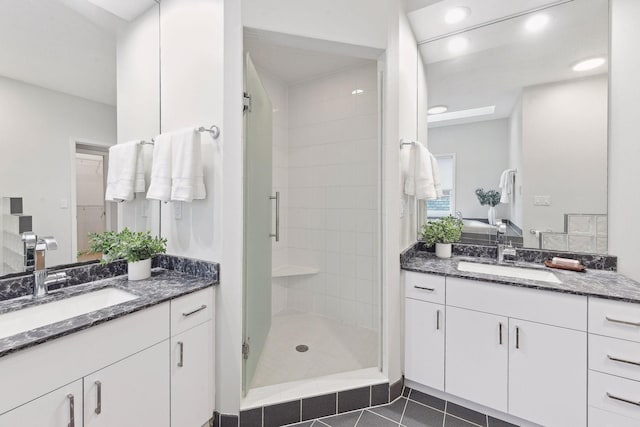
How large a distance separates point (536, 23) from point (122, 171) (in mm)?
2835

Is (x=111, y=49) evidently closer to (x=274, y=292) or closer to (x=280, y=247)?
(x=280, y=247)

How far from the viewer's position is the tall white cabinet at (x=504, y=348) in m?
1.41

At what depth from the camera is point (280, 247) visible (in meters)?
3.11

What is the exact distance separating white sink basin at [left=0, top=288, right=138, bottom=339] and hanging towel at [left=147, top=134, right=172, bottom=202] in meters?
0.52

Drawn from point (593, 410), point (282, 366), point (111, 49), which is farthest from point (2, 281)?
point (593, 410)

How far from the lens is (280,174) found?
311 cm

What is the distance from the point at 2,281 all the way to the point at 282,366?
1.64m

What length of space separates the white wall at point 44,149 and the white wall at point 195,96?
17.1 inches

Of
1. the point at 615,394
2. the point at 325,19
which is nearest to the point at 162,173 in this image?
the point at 325,19

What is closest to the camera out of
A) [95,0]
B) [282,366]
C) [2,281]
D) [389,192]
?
[2,281]

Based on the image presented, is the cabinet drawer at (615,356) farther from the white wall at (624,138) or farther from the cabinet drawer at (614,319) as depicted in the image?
the white wall at (624,138)

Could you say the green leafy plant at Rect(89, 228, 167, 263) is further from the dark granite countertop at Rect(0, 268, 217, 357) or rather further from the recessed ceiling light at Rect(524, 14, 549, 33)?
the recessed ceiling light at Rect(524, 14, 549, 33)

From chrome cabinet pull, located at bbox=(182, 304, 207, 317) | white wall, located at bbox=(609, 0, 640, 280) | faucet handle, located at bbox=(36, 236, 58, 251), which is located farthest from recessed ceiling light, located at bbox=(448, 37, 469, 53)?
faucet handle, located at bbox=(36, 236, 58, 251)

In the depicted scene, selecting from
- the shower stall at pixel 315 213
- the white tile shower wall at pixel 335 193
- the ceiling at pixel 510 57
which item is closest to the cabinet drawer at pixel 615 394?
the shower stall at pixel 315 213
